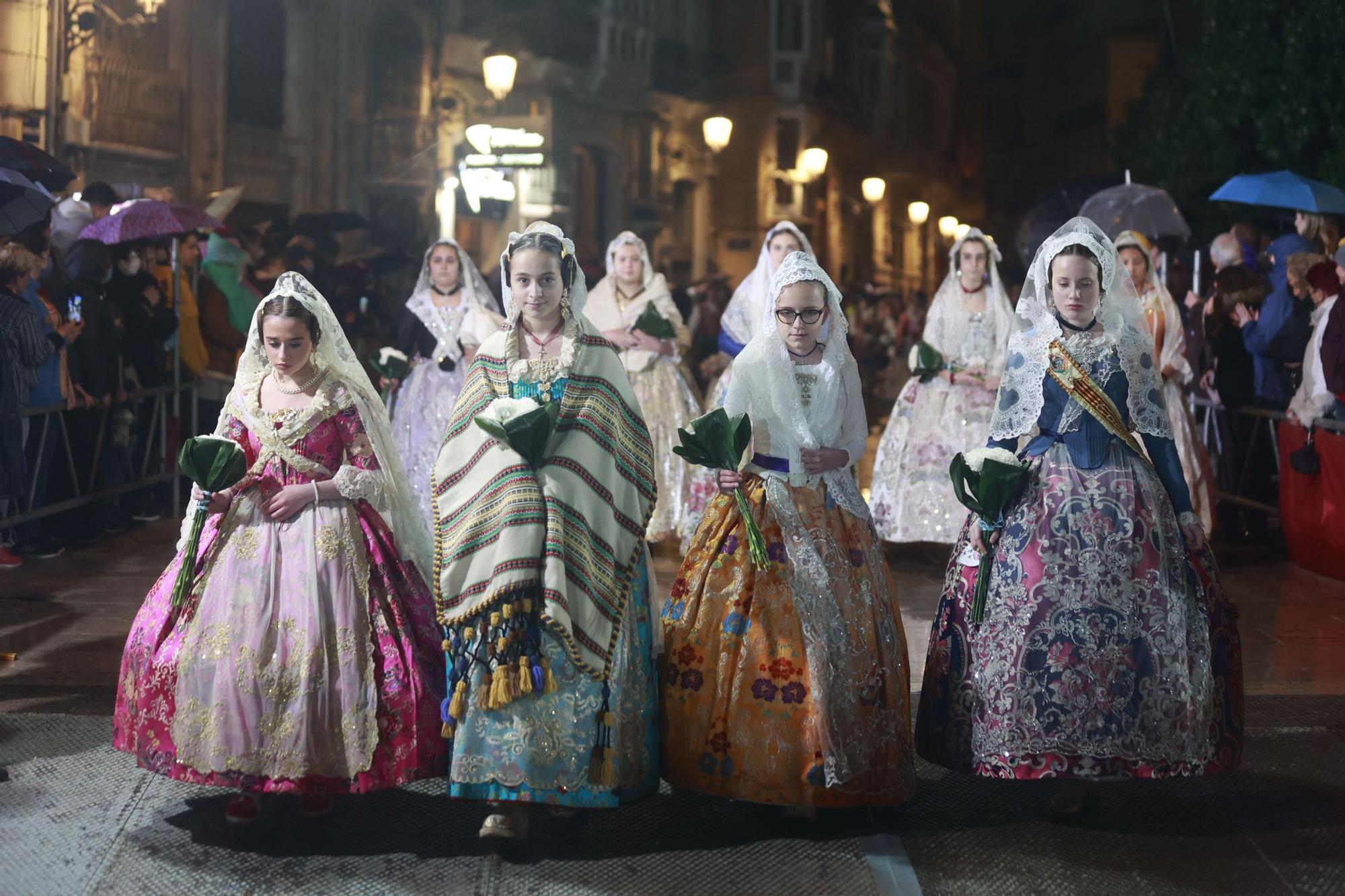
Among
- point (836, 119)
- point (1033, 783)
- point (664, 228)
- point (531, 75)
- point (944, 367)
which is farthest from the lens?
point (836, 119)

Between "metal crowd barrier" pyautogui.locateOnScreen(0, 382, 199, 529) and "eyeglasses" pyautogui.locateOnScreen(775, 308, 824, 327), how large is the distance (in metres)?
4.67

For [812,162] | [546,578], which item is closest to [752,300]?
[546,578]

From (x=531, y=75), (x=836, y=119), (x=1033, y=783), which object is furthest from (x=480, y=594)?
(x=836, y=119)

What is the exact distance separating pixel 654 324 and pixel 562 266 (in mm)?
3872

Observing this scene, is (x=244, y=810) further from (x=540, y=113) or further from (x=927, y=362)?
(x=540, y=113)

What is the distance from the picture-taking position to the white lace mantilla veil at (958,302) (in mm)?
8180

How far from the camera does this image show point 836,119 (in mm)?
22500

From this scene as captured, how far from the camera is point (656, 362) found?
8.73 m

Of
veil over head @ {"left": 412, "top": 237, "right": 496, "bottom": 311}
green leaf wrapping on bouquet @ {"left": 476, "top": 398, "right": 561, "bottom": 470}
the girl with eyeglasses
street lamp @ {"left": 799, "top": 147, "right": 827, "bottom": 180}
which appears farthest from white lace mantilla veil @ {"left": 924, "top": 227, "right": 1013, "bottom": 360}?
street lamp @ {"left": 799, "top": 147, "right": 827, "bottom": 180}

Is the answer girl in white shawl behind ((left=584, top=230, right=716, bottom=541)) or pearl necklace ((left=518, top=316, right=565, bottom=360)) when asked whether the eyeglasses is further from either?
girl in white shawl behind ((left=584, top=230, right=716, bottom=541))

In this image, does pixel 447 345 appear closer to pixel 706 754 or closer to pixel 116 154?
pixel 706 754

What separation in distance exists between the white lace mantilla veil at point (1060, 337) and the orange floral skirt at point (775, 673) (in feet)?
2.01

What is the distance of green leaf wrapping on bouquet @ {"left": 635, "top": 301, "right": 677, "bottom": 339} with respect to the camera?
8211mm

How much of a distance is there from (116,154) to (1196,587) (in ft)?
39.5
